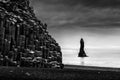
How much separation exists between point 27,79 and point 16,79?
6.85 ft

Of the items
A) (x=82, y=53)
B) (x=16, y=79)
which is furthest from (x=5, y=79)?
(x=82, y=53)

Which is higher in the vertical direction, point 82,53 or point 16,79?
point 82,53

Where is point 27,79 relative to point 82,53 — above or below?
below

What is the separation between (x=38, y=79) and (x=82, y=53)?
118ft

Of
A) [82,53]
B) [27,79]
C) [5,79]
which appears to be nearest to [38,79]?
[27,79]

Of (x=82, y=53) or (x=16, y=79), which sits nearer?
(x=16, y=79)

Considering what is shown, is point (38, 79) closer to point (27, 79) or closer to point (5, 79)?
point (27, 79)

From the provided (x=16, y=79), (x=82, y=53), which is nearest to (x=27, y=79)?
(x=16, y=79)

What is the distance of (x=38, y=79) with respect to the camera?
148 feet

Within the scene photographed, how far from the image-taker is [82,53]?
259 ft

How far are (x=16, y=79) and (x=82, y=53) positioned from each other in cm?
3803

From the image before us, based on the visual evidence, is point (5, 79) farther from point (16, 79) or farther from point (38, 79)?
point (38, 79)

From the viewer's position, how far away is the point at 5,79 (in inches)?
1671

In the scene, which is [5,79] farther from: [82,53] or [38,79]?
[82,53]
